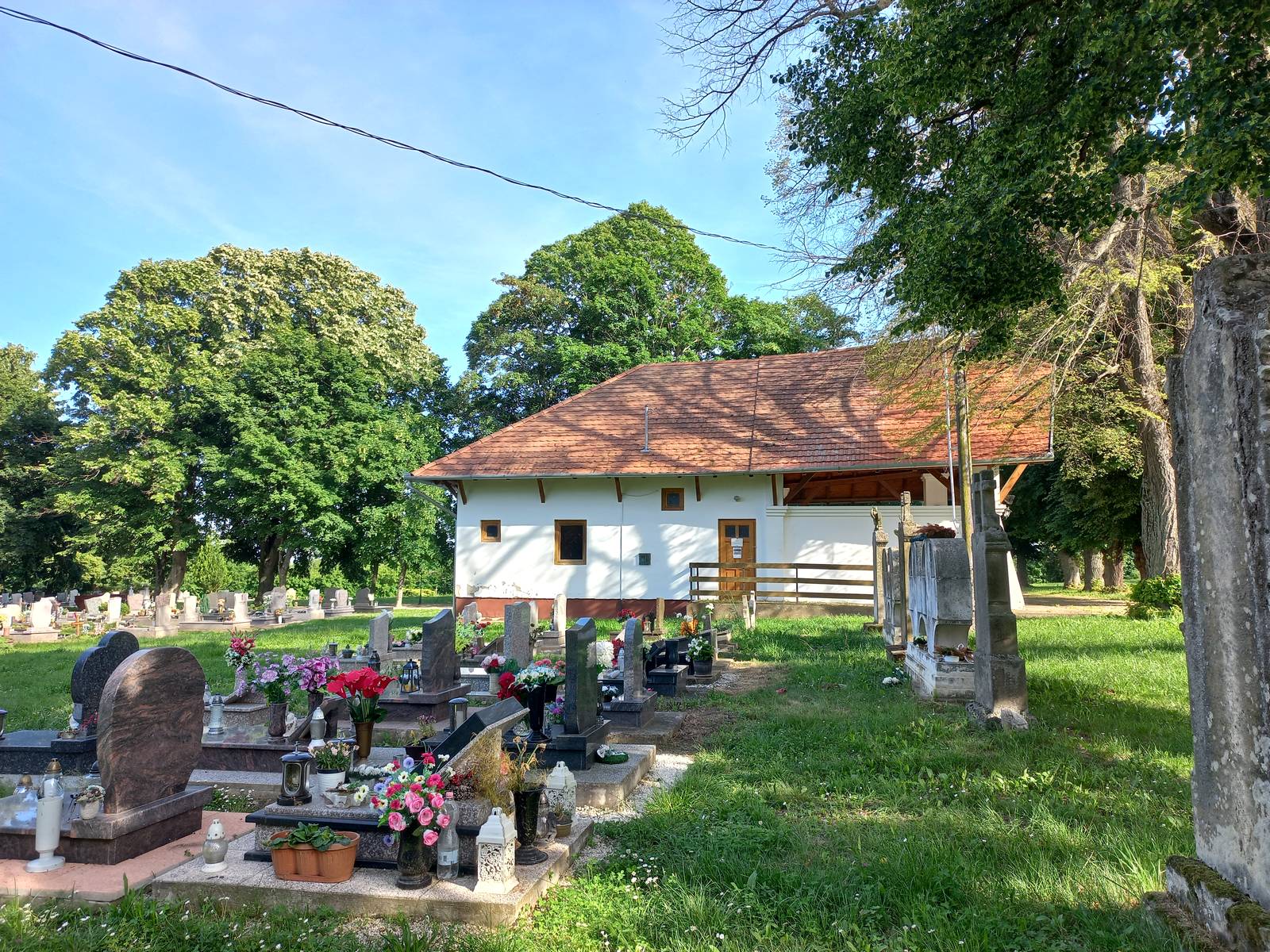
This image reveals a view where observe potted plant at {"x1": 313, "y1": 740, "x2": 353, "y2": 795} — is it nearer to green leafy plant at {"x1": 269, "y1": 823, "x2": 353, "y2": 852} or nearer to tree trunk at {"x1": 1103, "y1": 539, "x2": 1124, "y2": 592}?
green leafy plant at {"x1": 269, "y1": 823, "x2": 353, "y2": 852}

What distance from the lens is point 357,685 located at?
6.84m

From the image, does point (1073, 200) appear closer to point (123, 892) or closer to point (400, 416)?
point (123, 892)

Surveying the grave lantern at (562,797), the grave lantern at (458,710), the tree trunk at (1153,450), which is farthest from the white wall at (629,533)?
the grave lantern at (562,797)

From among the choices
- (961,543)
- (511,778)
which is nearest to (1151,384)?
(961,543)

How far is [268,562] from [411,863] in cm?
2965

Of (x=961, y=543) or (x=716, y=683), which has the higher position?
(x=961, y=543)

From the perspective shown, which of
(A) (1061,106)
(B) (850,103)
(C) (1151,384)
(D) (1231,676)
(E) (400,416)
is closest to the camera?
(D) (1231,676)

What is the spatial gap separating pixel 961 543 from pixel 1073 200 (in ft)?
14.9

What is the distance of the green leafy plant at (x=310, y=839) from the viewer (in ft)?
15.0

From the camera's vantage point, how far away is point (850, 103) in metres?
7.97

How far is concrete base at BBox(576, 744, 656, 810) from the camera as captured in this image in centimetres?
640

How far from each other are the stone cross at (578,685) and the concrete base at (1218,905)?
189 inches

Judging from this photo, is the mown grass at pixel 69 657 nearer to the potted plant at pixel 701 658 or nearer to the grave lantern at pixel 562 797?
the potted plant at pixel 701 658

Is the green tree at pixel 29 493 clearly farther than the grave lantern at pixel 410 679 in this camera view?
Yes
